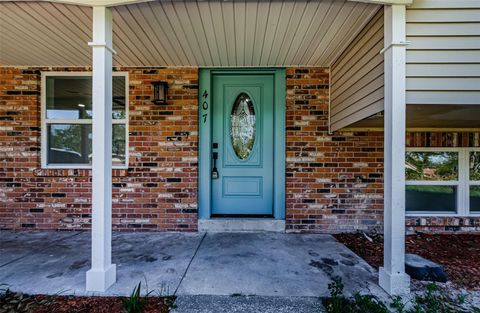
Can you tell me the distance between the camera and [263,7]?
7.04ft

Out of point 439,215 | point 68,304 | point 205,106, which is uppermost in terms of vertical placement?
point 205,106

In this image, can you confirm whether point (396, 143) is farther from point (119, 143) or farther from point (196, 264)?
point (119, 143)

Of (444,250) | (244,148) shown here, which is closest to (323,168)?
(244,148)

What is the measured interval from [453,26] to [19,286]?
4051mm

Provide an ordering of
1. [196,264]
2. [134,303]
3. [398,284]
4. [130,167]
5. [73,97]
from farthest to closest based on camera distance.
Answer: [73,97]
[130,167]
[196,264]
[398,284]
[134,303]

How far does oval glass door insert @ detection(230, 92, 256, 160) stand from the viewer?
12.0 ft

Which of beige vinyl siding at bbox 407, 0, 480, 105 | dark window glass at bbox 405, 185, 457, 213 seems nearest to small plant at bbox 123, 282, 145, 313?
beige vinyl siding at bbox 407, 0, 480, 105

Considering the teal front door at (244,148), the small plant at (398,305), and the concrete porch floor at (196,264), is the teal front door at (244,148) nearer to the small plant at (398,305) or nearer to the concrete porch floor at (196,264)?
the concrete porch floor at (196,264)

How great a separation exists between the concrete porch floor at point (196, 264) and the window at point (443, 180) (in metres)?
1.45

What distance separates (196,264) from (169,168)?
1469mm

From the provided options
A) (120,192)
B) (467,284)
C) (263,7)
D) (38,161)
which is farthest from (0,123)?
(467,284)

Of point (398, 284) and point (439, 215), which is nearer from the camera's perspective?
point (398, 284)

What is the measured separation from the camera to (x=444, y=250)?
2869mm

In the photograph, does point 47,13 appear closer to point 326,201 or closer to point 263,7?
point 263,7
